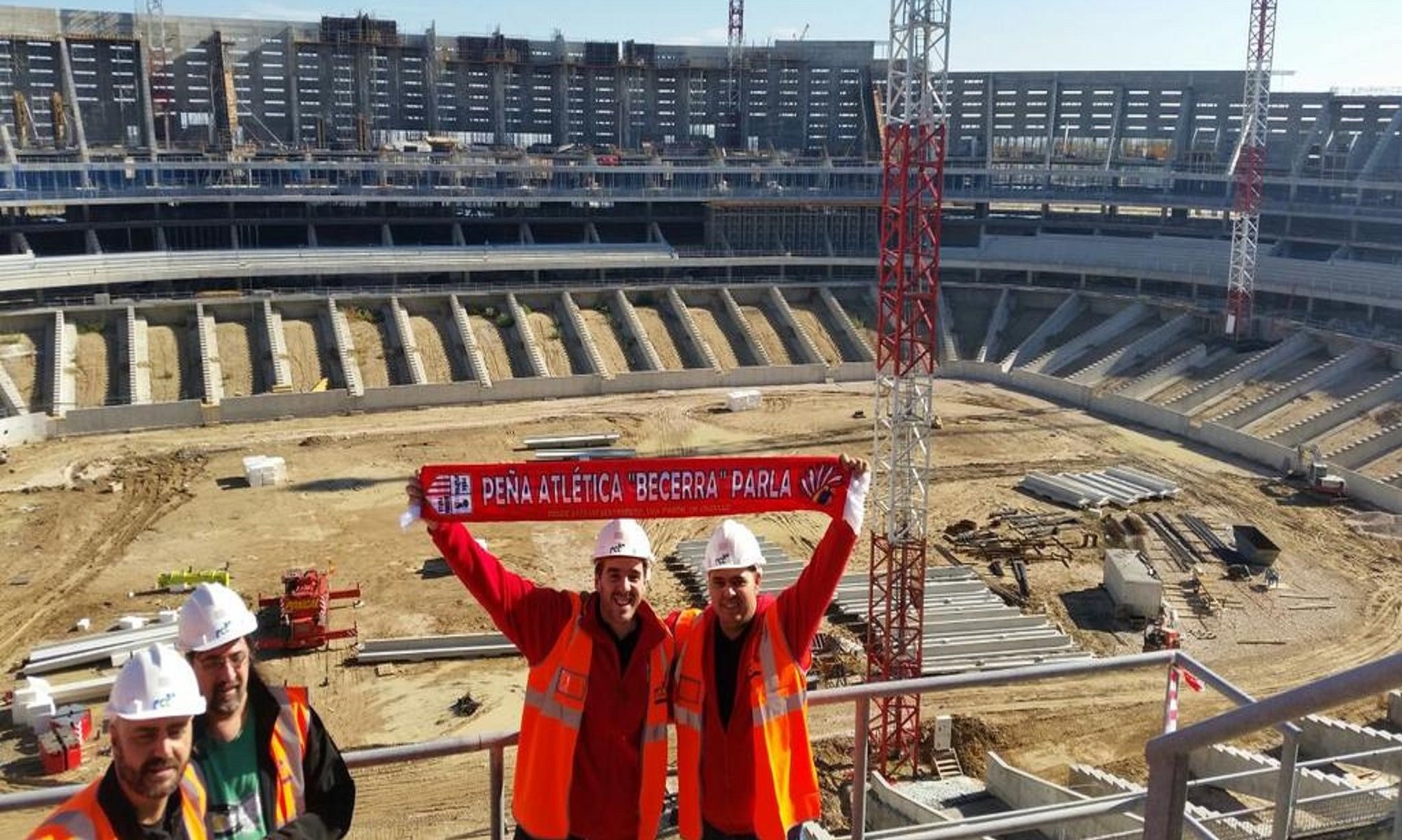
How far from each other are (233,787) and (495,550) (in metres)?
21.5

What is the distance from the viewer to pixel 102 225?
4566 cm

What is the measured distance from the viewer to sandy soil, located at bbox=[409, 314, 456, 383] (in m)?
38.9

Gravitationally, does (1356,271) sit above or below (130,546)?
above

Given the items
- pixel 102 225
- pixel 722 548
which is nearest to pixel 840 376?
pixel 102 225

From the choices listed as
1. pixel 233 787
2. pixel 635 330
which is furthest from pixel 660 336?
pixel 233 787

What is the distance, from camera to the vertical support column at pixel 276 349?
36.7 m

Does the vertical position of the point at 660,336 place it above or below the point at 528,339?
below

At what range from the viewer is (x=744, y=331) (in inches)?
1716

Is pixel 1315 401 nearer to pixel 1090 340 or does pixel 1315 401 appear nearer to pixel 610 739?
pixel 1090 340

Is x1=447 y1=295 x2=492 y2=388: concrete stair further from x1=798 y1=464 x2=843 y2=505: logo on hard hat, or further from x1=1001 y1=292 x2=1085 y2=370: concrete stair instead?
x1=798 y1=464 x2=843 y2=505: logo on hard hat

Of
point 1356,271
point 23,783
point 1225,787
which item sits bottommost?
point 23,783

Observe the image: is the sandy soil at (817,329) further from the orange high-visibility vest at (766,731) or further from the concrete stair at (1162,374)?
the orange high-visibility vest at (766,731)

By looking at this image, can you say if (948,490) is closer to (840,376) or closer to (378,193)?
(840,376)

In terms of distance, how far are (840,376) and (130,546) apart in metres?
25.2
